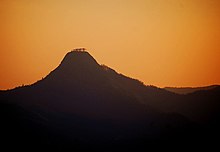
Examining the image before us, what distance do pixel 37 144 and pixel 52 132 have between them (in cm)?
2340

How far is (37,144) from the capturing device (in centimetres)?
17288

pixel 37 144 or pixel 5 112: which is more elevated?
pixel 5 112

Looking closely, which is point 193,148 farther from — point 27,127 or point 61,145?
point 27,127

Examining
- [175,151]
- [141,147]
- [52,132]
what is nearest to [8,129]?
[52,132]

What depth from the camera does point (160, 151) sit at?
191 m

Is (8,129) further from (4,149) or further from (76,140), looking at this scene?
(76,140)


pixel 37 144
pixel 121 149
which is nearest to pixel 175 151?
pixel 121 149

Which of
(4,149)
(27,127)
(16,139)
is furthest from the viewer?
(27,127)

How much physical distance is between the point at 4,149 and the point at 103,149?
5159 centimetres

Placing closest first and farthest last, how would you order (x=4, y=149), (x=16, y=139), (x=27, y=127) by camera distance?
1. (x=4, y=149)
2. (x=16, y=139)
3. (x=27, y=127)

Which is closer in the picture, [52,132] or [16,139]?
[16,139]

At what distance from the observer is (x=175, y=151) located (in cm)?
19412

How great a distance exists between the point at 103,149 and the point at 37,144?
3549 centimetres

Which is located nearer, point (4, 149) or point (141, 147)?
point (4, 149)
